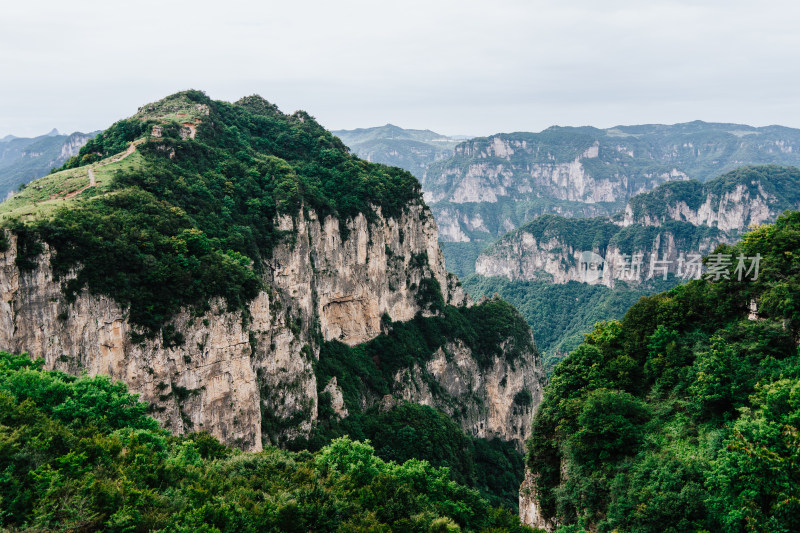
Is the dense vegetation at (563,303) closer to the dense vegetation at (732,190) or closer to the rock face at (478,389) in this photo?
the dense vegetation at (732,190)

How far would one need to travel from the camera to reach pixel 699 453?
21703 mm

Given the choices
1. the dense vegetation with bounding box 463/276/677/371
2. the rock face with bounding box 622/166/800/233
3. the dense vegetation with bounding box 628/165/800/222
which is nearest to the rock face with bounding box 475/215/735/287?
the dense vegetation with bounding box 463/276/677/371

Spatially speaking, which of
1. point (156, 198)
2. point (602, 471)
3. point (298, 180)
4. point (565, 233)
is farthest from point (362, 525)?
point (565, 233)

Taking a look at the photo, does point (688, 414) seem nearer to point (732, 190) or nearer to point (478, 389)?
point (478, 389)

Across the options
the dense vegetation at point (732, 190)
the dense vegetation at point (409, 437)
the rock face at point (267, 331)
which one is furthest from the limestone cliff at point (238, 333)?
the dense vegetation at point (732, 190)

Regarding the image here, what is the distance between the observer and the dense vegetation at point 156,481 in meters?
14.9

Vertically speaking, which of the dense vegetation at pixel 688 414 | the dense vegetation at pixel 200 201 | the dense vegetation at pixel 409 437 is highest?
the dense vegetation at pixel 200 201

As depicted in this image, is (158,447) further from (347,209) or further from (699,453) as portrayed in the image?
(347,209)

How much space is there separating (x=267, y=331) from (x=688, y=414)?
29.8 meters

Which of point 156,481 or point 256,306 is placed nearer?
point 156,481

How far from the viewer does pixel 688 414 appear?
2417 centimetres

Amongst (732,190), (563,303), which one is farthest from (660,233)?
(563,303)

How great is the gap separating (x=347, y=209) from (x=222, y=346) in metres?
28.6

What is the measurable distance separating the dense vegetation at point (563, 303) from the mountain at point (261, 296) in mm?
74951
